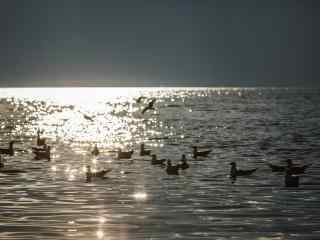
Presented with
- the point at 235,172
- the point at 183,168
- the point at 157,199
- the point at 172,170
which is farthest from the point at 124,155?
the point at 157,199

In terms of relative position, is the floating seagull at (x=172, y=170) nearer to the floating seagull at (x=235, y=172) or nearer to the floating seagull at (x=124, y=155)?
the floating seagull at (x=235, y=172)

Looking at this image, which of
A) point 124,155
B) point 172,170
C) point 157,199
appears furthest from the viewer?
point 124,155

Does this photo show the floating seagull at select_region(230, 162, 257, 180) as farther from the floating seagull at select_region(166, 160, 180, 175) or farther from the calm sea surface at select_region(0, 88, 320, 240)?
the floating seagull at select_region(166, 160, 180, 175)

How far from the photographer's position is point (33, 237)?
24328mm

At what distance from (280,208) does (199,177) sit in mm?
11215

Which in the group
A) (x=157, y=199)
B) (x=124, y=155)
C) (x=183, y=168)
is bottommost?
(x=157, y=199)

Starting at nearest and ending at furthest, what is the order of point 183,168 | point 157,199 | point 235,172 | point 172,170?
1. point 157,199
2. point 235,172
3. point 172,170
4. point 183,168

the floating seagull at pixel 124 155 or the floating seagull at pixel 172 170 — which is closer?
Answer: the floating seagull at pixel 172 170

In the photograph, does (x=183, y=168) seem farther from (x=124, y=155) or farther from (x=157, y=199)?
(x=157, y=199)

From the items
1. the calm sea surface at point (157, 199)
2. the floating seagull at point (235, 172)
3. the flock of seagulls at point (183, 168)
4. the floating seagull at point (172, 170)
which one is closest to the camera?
the calm sea surface at point (157, 199)

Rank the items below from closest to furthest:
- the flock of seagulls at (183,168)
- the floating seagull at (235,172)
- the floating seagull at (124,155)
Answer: the flock of seagulls at (183,168)
the floating seagull at (235,172)
the floating seagull at (124,155)

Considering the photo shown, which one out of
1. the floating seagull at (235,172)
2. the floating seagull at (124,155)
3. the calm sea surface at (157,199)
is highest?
the floating seagull at (124,155)

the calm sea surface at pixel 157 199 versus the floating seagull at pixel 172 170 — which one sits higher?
the floating seagull at pixel 172 170

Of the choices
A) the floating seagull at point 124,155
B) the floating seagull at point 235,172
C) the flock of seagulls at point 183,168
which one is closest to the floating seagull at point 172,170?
the flock of seagulls at point 183,168
